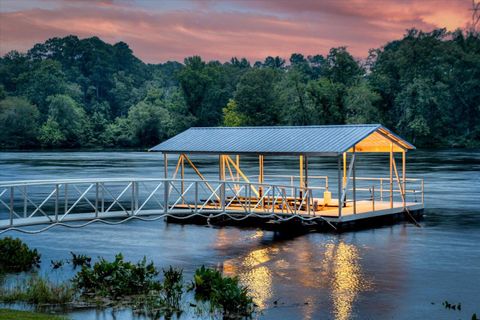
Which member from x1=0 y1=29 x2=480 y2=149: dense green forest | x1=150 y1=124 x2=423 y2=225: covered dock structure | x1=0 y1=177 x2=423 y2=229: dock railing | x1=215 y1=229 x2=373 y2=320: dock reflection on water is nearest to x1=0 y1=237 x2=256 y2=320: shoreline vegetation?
x1=215 y1=229 x2=373 y2=320: dock reflection on water

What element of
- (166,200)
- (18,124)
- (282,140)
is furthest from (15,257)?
(18,124)

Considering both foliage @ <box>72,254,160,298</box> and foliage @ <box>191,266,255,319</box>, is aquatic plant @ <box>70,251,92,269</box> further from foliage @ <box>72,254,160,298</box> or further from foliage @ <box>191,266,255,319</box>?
foliage @ <box>191,266,255,319</box>

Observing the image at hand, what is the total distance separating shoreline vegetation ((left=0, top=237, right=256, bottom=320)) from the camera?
1930 centimetres

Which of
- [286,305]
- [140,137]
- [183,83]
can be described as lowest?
[286,305]

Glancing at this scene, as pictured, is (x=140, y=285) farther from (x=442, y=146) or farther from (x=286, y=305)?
(x=442, y=146)

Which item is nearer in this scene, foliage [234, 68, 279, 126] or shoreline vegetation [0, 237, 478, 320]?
shoreline vegetation [0, 237, 478, 320]

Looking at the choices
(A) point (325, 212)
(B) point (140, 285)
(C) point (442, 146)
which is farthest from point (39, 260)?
(C) point (442, 146)

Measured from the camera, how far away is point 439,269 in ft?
83.3

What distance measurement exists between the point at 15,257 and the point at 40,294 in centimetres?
563

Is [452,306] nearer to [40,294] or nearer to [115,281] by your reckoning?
[115,281]

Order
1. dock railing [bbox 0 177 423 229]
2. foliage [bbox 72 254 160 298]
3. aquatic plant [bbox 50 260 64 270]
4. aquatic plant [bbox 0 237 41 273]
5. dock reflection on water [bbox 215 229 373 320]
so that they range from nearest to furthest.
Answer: dock reflection on water [bbox 215 229 373 320]
foliage [bbox 72 254 160 298]
dock railing [bbox 0 177 423 229]
aquatic plant [bbox 0 237 41 273]
aquatic plant [bbox 50 260 64 270]

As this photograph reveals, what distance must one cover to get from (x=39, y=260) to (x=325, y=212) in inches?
570

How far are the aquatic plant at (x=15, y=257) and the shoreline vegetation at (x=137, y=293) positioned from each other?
212 centimetres

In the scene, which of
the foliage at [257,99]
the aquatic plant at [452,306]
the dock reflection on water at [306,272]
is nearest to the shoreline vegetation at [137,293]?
the dock reflection on water at [306,272]
